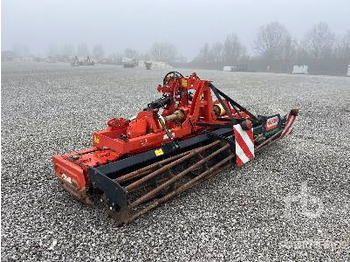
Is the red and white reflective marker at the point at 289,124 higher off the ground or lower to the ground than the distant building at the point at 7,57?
lower

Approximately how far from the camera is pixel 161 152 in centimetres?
552

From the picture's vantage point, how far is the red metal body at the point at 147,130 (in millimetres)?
5078

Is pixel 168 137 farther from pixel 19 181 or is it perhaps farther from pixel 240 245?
pixel 19 181

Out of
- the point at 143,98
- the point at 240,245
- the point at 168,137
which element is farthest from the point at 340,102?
the point at 240,245

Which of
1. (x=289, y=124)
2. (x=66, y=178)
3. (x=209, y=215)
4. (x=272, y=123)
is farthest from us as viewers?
(x=289, y=124)

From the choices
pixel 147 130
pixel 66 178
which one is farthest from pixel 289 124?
pixel 66 178

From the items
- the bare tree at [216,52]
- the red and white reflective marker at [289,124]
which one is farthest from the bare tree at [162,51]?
the red and white reflective marker at [289,124]

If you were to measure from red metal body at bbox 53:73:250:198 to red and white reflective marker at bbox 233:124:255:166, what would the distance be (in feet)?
1.85

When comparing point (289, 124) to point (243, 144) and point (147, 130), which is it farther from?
point (147, 130)

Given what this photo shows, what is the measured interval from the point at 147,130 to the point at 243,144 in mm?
2107

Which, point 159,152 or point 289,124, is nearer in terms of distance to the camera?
point 159,152

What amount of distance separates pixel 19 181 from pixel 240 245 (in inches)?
166

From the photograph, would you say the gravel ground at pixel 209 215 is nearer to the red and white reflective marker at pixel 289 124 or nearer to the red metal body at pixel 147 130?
the red and white reflective marker at pixel 289 124

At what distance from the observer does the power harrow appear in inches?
184
